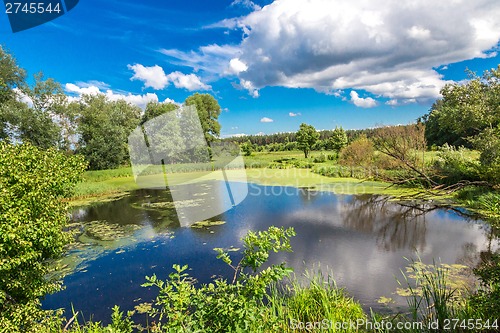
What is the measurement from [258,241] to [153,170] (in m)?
29.3

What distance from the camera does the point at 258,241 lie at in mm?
2547

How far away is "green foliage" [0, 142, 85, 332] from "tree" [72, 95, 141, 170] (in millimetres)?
24222

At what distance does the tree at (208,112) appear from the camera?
35219 mm

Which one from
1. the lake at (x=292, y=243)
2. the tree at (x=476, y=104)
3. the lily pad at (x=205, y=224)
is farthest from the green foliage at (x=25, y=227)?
the tree at (x=476, y=104)

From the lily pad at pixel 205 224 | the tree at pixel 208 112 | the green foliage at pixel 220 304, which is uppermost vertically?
the tree at pixel 208 112

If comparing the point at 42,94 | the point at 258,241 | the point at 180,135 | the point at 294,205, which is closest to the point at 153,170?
the point at 180,135

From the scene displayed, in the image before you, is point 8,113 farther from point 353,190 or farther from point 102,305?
point 353,190

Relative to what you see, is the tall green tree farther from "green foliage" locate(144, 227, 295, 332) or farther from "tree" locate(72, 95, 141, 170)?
"green foliage" locate(144, 227, 295, 332)

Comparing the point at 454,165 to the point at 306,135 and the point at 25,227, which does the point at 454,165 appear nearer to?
the point at 25,227

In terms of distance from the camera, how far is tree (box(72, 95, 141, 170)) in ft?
89.6

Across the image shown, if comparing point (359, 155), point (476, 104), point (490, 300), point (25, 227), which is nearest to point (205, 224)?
point (25, 227)

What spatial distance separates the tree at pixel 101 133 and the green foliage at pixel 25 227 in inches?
954

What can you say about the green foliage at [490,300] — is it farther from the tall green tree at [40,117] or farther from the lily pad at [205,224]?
the tall green tree at [40,117]

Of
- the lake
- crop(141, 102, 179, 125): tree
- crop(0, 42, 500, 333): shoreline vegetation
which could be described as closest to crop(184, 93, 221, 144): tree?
crop(141, 102, 179, 125): tree
